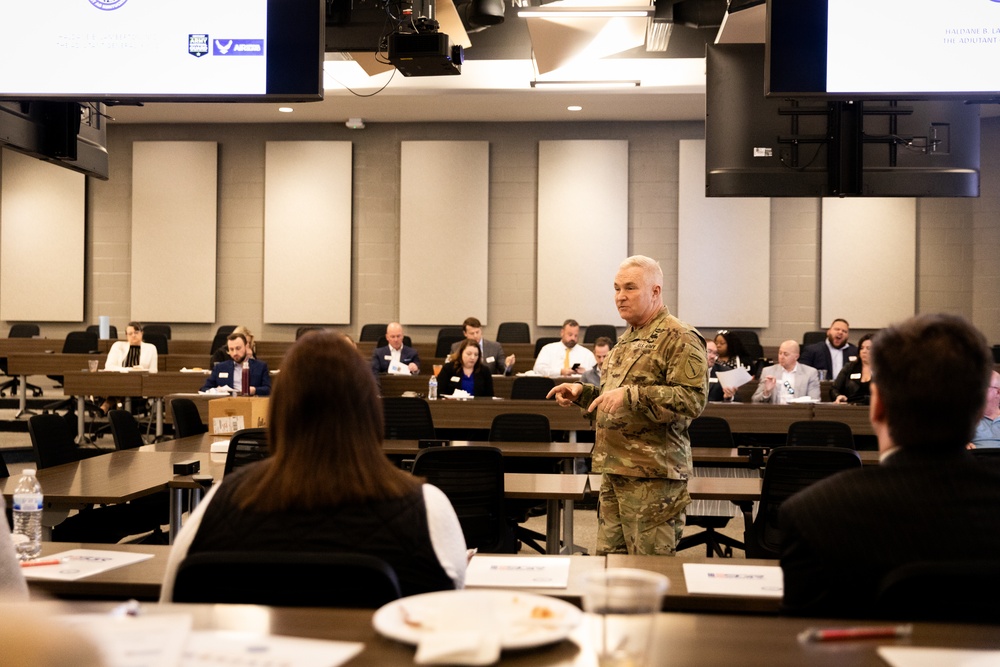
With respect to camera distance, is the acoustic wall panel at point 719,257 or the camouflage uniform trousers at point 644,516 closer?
the camouflage uniform trousers at point 644,516

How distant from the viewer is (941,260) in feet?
42.8

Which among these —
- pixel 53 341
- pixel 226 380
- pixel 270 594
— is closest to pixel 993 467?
pixel 270 594

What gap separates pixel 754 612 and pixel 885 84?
2.03m

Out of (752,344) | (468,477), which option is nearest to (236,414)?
(468,477)

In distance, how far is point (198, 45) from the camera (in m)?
3.37

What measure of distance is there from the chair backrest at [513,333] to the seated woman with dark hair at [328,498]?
11056mm

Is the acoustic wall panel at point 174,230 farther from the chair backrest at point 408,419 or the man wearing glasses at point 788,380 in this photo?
the man wearing glasses at point 788,380

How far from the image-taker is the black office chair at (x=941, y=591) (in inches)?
59.8

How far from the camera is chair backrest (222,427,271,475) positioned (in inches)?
175

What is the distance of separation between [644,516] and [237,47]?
2409 mm

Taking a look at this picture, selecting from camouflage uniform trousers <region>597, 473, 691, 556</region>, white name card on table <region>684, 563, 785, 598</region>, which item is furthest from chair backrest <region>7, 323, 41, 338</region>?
white name card on table <region>684, 563, 785, 598</region>

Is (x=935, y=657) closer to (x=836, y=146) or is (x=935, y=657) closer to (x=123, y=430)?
(x=836, y=146)

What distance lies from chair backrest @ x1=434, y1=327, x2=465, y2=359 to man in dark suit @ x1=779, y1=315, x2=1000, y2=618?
1048 cm

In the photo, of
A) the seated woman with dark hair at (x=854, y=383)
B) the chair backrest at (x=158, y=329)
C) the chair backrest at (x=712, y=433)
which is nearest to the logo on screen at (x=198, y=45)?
the chair backrest at (x=712, y=433)
